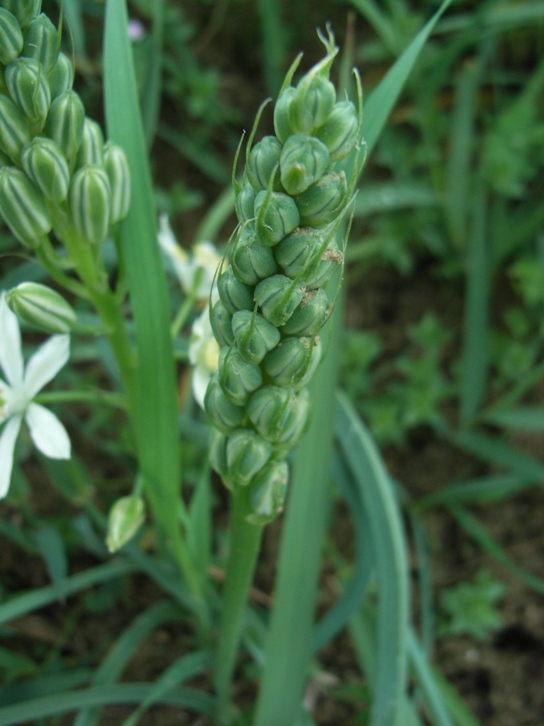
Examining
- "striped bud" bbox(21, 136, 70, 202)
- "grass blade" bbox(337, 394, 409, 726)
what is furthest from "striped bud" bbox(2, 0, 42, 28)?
"grass blade" bbox(337, 394, 409, 726)

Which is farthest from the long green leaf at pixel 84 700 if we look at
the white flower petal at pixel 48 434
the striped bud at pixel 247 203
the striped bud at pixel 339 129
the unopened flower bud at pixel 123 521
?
the striped bud at pixel 339 129

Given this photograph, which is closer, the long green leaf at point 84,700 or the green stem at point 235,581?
the green stem at point 235,581

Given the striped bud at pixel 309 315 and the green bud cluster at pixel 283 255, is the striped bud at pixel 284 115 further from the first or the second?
the striped bud at pixel 309 315

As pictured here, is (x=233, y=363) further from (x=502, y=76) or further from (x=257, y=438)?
(x=502, y=76)

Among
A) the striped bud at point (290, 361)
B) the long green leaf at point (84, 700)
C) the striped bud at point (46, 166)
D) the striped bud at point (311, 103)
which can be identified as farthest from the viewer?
the long green leaf at point (84, 700)

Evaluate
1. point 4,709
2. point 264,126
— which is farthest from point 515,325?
point 4,709

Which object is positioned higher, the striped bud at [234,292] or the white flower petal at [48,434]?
the striped bud at [234,292]
